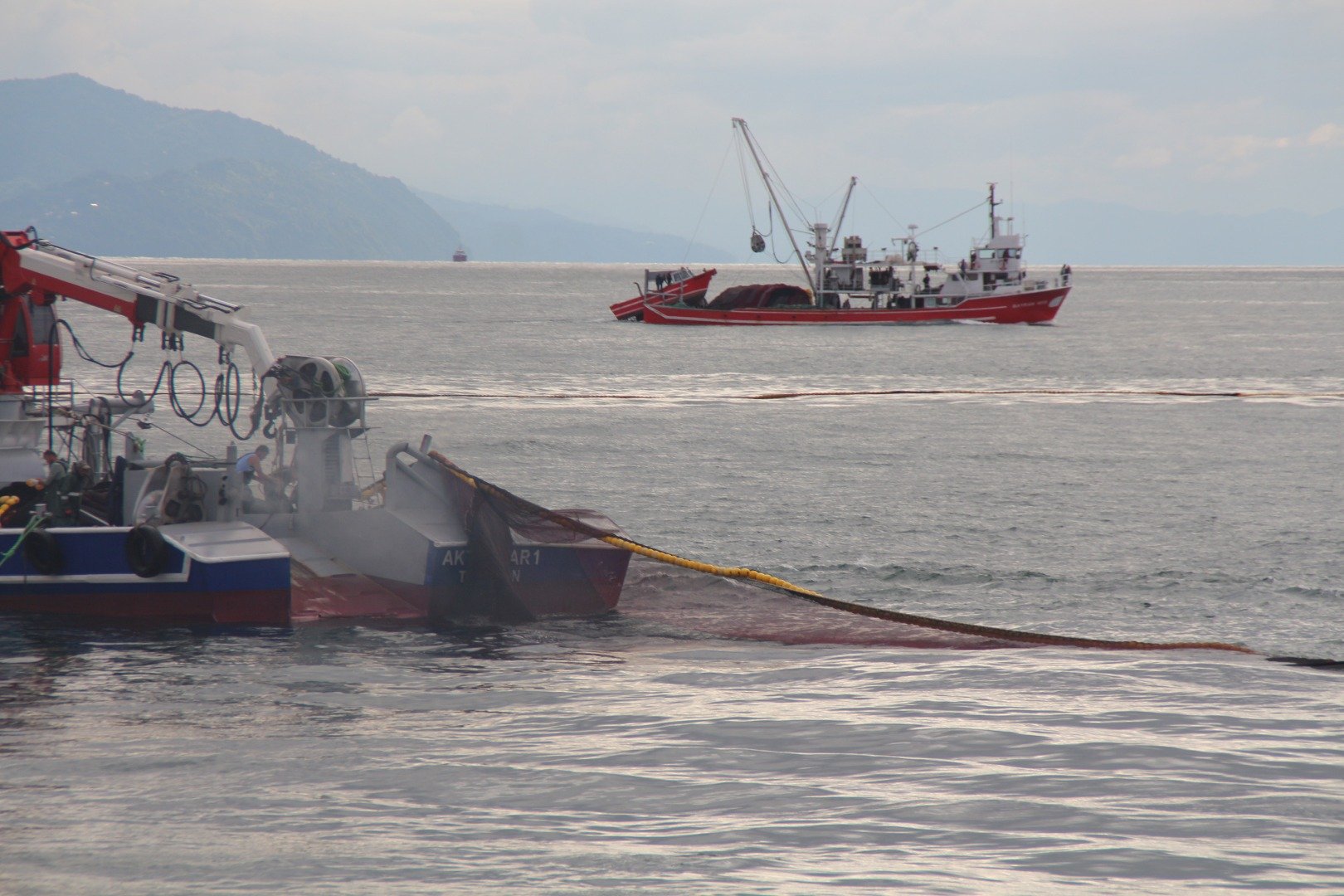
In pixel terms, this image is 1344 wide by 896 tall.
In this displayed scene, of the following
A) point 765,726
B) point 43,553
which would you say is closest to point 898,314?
point 43,553

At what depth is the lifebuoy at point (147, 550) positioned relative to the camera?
15.1 meters

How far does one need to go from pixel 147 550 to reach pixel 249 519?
6.00 feet

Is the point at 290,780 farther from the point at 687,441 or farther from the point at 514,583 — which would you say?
the point at 687,441

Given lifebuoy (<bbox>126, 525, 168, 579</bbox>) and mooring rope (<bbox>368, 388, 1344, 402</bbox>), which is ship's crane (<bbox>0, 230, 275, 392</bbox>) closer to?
lifebuoy (<bbox>126, 525, 168, 579</bbox>)

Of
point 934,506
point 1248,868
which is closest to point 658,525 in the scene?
point 934,506

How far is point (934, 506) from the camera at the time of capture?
2712 cm

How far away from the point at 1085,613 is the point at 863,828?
9.26 meters

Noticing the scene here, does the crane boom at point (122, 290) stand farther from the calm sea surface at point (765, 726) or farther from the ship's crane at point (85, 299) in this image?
the calm sea surface at point (765, 726)

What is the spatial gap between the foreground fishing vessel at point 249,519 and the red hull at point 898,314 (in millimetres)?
82011

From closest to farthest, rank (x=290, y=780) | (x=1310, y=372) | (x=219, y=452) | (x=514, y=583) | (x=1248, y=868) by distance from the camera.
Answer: (x=1248, y=868) < (x=290, y=780) < (x=514, y=583) < (x=219, y=452) < (x=1310, y=372)

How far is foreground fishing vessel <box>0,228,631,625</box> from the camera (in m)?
15.4

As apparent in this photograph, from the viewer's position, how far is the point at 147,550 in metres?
15.2

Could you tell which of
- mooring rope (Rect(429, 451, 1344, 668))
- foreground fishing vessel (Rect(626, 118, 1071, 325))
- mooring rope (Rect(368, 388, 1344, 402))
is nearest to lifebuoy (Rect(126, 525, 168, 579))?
mooring rope (Rect(429, 451, 1344, 668))

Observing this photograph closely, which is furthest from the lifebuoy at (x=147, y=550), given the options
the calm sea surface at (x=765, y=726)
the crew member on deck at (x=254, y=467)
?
the crew member on deck at (x=254, y=467)
